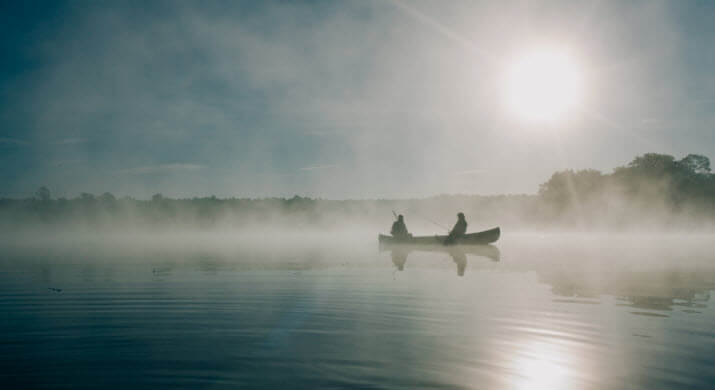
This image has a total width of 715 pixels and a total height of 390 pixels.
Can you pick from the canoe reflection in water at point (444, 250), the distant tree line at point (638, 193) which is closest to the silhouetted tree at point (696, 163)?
the distant tree line at point (638, 193)

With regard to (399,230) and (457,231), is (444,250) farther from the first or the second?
(399,230)

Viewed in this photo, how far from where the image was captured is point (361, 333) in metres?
8.59

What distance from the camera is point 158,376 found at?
611 cm

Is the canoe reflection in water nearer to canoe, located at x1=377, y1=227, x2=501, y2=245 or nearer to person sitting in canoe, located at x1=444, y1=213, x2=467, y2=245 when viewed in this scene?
canoe, located at x1=377, y1=227, x2=501, y2=245

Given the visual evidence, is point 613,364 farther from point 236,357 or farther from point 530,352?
point 236,357

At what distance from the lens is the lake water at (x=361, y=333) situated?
20.1 ft

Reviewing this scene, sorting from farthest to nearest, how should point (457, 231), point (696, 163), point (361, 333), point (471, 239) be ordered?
point (696, 163)
point (471, 239)
point (457, 231)
point (361, 333)

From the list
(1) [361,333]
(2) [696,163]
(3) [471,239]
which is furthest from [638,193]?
(1) [361,333]

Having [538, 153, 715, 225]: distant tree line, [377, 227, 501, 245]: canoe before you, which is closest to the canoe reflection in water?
[377, 227, 501, 245]: canoe

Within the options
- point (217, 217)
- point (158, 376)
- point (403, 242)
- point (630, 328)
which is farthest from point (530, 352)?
point (217, 217)

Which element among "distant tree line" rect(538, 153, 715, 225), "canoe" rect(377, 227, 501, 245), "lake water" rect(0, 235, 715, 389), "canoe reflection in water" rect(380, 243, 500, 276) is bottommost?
"lake water" rect(0, 235, 715, 389)

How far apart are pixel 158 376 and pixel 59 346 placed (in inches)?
101

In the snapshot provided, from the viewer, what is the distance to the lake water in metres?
6.12

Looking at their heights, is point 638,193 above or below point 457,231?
above
